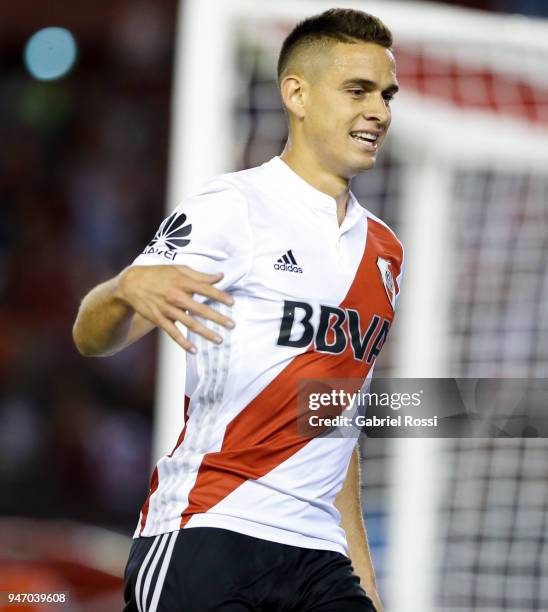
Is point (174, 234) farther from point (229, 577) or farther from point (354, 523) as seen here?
point (354, 523)

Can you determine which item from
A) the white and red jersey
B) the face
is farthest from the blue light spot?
the white and red jersey

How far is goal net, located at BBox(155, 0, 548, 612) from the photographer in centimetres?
475

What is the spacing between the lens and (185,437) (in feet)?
9.48

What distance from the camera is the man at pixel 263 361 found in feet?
8.89

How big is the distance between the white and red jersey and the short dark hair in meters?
0.48

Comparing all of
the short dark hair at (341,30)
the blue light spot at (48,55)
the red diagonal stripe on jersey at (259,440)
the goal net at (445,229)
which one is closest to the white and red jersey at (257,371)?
the red diagonal stripe on jersey at (259,440)

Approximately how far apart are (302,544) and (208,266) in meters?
0.68

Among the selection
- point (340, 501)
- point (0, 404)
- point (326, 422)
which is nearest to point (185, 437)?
point (326, 422)

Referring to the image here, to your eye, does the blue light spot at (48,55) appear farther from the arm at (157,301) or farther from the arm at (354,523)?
the arm at (157,301)

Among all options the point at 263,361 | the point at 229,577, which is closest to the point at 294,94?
the point at 263,361

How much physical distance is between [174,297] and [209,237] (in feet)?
0.96

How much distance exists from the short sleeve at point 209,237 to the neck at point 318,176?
0.30 m

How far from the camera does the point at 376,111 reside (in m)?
3.00

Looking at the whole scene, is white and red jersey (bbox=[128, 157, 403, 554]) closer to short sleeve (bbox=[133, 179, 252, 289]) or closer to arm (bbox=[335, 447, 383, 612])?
short sleeve (bbox=[133, 179, 252, 289])
